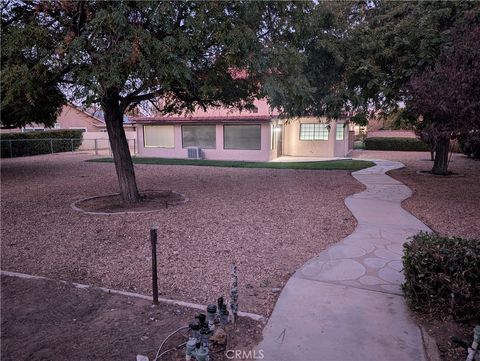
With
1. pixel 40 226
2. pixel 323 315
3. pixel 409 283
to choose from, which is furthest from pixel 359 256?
pixel 40 226

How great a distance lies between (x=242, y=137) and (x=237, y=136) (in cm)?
31

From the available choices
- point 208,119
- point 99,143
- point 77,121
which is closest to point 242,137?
point 208,119

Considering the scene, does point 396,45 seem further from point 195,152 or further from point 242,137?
point 195,152

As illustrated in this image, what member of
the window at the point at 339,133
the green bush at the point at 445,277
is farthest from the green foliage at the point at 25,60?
the window at the point at 339,133

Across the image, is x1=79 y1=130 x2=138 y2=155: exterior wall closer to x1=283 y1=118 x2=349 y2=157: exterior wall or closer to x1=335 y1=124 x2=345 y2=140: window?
x1=283 y1=118 x2=349 y2=157: exterior wall

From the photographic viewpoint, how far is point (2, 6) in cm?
620

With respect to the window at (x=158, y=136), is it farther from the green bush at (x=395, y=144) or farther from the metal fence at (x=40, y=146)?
the green bush at (x=395, y=144)

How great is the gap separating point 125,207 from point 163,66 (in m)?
3.65

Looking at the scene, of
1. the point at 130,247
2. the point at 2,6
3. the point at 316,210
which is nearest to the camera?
the point at 130,247

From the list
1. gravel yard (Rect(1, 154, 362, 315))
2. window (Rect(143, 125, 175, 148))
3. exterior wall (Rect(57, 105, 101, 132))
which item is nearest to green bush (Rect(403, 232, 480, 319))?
gravel yard (Rect(1, 154, 362, 315))

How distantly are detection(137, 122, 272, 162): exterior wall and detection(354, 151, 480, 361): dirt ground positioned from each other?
713 centimetres

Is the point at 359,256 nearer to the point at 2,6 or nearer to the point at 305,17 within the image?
the point at 305,17

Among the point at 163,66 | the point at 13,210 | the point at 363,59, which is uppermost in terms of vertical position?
the point at 363,59
